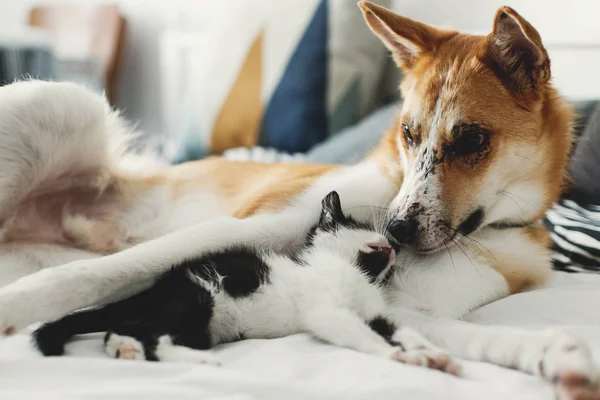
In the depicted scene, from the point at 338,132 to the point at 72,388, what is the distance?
2.05 m

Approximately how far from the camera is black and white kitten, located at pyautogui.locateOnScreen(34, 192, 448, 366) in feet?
3.21

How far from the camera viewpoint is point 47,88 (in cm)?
158

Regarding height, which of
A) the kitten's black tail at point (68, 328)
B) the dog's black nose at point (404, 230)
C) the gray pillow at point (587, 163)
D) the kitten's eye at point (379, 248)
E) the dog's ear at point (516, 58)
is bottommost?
the kitten's black tail at point (68, 328)

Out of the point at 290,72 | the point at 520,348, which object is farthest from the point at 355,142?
the point at 520,348

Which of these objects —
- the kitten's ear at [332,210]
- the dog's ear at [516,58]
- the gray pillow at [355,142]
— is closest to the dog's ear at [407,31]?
the dog's ear at [516,58]

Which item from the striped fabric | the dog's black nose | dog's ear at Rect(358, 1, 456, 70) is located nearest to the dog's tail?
the dog's black nose

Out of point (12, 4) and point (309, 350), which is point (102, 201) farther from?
point (12, 4)

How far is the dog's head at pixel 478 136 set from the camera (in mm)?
1273

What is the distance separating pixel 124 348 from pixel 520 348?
63 centimetres

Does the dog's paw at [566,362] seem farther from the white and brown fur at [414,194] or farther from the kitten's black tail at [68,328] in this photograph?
the kitten's black tail at [68,328]

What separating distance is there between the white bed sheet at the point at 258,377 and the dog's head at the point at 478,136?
37 centimetres

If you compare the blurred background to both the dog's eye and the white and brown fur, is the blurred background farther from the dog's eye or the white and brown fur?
the dog's eye

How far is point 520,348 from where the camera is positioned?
3.08 ft

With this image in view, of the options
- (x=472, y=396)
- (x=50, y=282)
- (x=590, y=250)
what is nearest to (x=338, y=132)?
(x=590, y=250)
